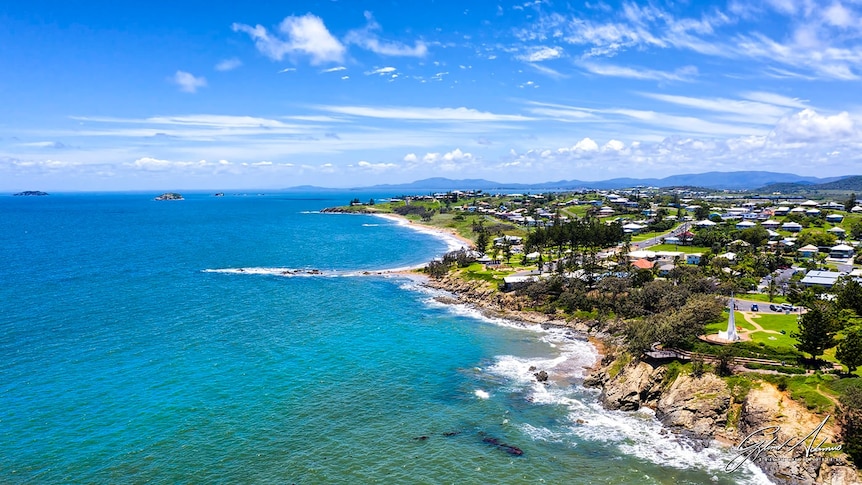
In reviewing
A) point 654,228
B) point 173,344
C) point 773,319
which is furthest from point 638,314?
point 654,228

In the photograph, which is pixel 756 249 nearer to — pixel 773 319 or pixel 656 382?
pixel 773 319

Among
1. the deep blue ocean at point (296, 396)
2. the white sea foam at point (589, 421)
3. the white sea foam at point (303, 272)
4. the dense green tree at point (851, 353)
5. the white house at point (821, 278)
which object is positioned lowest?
the white sea foam at point (589, 421)

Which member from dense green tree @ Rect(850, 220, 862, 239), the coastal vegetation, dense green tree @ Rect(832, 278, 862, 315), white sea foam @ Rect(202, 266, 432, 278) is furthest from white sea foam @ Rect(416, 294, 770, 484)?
dense green tree @ Rect(850, 220, 862, 239)

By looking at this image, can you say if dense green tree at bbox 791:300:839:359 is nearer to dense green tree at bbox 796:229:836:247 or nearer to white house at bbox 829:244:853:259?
white house at bbox 829:244:853:259

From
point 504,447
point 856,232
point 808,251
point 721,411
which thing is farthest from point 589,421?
point 856,232

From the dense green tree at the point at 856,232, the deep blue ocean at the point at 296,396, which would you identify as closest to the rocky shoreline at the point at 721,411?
the deep blue ocean at the point at 296,396

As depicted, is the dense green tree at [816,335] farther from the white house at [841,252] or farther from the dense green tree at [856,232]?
the dense green tree at [856,232]

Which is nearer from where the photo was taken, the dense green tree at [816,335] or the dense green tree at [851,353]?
the dense green tree at [851,353]
